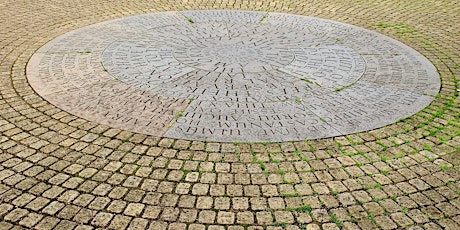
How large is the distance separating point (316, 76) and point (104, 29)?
4.68m

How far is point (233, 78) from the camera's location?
22.0 ft

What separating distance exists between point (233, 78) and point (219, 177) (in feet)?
8.80

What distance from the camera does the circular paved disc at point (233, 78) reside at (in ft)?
→ 17.8

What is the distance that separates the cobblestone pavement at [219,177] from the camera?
3.79m

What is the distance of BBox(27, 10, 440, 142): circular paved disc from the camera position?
5422 mm

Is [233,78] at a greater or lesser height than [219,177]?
greater

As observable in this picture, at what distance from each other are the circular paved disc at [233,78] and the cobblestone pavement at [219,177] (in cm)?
29

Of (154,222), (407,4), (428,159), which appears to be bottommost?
(154,222)

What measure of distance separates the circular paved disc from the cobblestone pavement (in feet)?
0.97

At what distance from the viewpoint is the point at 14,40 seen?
8.01m

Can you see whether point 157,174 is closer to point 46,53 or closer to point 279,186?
point 279,186

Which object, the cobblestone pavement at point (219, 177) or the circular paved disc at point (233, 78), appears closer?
the cobblestone pavement at point (219, 177)

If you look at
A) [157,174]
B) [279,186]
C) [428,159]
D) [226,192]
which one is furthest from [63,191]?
[428,159]

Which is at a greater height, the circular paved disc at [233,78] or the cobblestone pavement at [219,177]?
the circular paved disc at [233,78]
